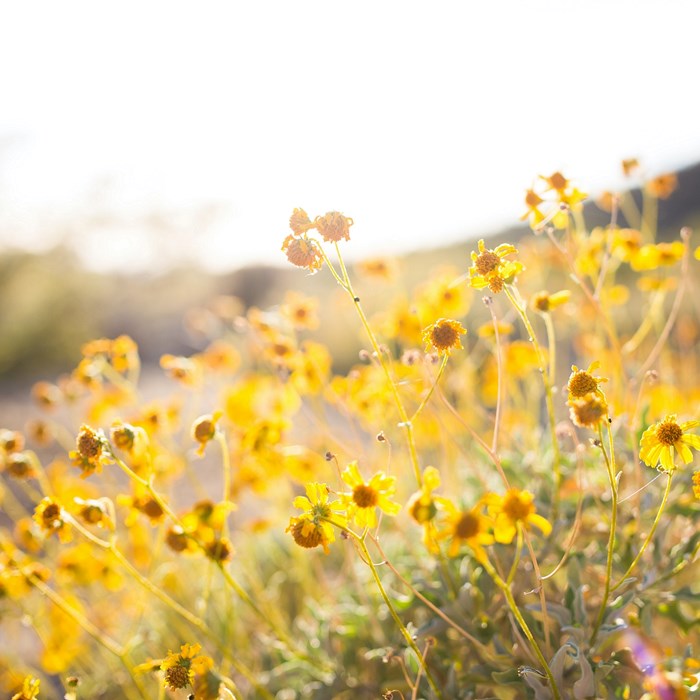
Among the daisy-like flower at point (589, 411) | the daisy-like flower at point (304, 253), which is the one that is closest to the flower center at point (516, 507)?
the daisy-like flower at point (589, 411)

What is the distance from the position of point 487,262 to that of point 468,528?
0.59 m

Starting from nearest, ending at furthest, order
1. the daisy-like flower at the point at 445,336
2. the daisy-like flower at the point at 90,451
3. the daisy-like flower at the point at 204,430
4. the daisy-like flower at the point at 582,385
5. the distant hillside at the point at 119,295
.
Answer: the daisy-like flower at the point at 582,385
the daisy-like flower at the point at 445,336
the daisy-like flower at the point at 90,451
the daisy-like flower at the point at 204,430
the distant hillside at the point at 119,295

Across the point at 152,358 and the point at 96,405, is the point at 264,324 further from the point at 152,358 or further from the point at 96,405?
the point at 152,358

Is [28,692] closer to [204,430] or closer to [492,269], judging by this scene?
[204,430]

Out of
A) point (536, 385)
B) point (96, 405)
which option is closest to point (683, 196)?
point (536, 385)

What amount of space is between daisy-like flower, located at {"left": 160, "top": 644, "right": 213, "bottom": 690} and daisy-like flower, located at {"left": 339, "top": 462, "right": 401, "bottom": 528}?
543mm

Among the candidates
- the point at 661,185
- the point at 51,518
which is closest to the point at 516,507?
the point at 51,518

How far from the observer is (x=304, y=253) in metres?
1.45

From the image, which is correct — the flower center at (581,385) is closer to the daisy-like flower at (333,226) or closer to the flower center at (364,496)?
the flower center at (364,496)

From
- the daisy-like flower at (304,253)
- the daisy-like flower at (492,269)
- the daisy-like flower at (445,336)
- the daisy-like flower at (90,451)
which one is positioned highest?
the daisy-like flower at (304,253)

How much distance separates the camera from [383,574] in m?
2.38

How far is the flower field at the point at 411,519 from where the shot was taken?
4.51ft

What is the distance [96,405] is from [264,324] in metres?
1.09

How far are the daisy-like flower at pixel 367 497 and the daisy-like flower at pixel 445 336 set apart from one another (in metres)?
0.30
